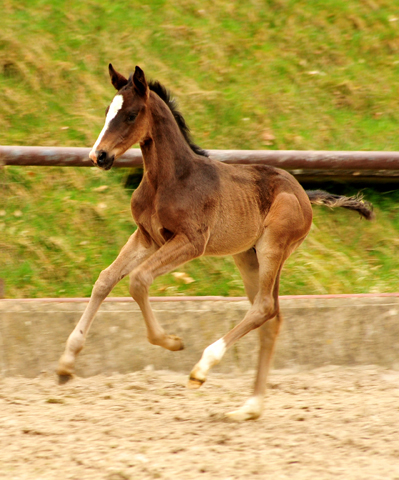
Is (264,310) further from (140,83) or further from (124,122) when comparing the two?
(140,83)

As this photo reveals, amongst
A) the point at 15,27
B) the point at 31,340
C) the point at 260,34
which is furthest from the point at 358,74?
the point at 31,340

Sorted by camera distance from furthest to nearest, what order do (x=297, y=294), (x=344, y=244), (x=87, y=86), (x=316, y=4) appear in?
(x=316, y=4), (x=87, y=86), (x=344, y=244), (x=297, y=294)

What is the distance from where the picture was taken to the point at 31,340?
492 centimetres

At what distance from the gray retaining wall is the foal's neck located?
1.33 meters

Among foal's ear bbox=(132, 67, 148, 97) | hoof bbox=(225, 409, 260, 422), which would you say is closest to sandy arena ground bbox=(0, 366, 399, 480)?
hoof bbox=(225, 409, 260, 422)

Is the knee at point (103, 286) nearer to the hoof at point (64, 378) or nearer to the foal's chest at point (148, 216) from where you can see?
the foal's chest at point (148, 216)

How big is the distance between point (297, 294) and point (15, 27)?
546 centimetres

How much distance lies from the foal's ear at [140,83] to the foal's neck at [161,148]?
0.47 ft

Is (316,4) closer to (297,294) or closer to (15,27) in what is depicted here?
(15,27)

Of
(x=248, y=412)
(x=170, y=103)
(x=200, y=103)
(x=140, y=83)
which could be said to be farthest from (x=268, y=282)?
(x=200, y=103)

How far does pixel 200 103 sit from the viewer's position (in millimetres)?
8242

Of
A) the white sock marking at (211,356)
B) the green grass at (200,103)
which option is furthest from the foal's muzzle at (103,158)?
the green grass at (200,103)

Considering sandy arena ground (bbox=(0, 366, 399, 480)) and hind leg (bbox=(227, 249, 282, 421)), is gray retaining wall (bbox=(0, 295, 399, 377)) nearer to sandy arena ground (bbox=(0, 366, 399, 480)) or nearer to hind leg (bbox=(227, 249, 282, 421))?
sandy arena ground (bbox=(0, 366, 399, 480))

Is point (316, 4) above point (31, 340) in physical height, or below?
above
